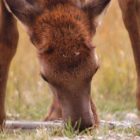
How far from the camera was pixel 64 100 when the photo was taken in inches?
365

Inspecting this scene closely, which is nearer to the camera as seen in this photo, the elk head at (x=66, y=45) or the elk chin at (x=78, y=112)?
the elk head at (x=66, y=45)

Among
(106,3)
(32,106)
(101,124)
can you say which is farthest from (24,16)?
(32,106)

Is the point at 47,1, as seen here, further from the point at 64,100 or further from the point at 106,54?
the point at 106,54

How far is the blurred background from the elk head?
3.27m

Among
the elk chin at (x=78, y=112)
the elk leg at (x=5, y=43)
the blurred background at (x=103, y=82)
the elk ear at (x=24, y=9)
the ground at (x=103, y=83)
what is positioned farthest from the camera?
the blurred background at (x=103, y=82)

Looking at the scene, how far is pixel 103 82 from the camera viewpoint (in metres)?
15.4

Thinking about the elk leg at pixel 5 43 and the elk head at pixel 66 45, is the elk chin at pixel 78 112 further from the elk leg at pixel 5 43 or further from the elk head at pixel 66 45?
the elk leg at pixel 5 43

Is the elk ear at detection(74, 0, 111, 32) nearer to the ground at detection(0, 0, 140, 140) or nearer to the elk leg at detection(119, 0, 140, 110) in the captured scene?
the elk leg at detection(119, 0, 140, 110)

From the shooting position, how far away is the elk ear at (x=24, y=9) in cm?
944

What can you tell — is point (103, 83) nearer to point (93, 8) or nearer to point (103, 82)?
point (103, 82)

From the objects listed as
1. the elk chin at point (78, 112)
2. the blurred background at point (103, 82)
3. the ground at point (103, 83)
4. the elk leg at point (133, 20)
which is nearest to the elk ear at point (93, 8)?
the elk chin at point (78, 112)

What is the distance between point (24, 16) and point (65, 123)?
3.99ft

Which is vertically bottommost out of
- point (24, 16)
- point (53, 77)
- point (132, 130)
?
point (132, 130)

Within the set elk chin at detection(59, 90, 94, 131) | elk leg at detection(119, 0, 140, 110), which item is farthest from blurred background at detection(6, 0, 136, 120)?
Result: elk chin at detection(59, 90, 94, 131)
